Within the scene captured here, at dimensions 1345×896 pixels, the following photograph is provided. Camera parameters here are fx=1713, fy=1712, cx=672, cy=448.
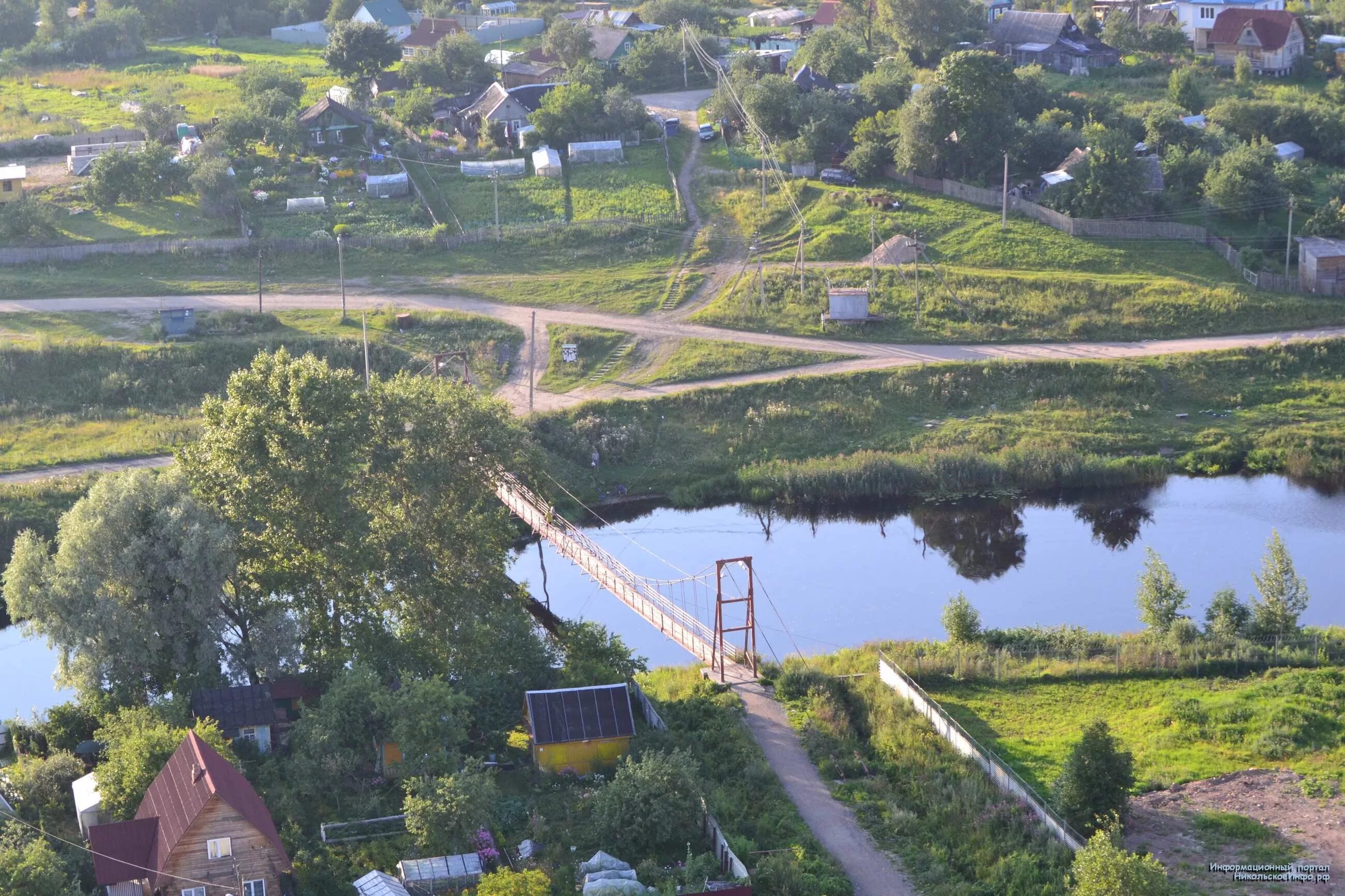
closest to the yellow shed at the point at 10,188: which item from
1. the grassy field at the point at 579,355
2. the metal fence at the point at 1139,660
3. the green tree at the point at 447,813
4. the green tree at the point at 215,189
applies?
the green tree at the point at 215,189

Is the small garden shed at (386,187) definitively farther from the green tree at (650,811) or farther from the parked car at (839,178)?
the green tree at (650,811)

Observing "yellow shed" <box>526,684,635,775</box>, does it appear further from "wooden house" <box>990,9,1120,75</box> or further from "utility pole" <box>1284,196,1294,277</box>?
"wooden house" <box>990,9,1120,75</box>

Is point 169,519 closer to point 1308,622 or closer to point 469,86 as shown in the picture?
point 1308,622

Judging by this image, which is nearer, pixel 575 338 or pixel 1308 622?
pixel 1308 622

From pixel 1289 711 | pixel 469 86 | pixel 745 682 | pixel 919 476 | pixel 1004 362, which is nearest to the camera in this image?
pixel 1289 711

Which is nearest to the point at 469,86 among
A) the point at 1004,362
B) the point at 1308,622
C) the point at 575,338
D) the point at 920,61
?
the point at 920,61

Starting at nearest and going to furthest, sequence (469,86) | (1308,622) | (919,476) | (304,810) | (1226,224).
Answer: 1. (304,810)
2. (1308,622)
3. (919,476)
4. (1226,224)
5. (469,86)

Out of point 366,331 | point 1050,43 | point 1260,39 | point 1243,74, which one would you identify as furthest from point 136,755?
point 1260,39

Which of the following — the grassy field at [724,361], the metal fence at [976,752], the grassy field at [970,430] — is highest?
the grassy field at [724,361]
